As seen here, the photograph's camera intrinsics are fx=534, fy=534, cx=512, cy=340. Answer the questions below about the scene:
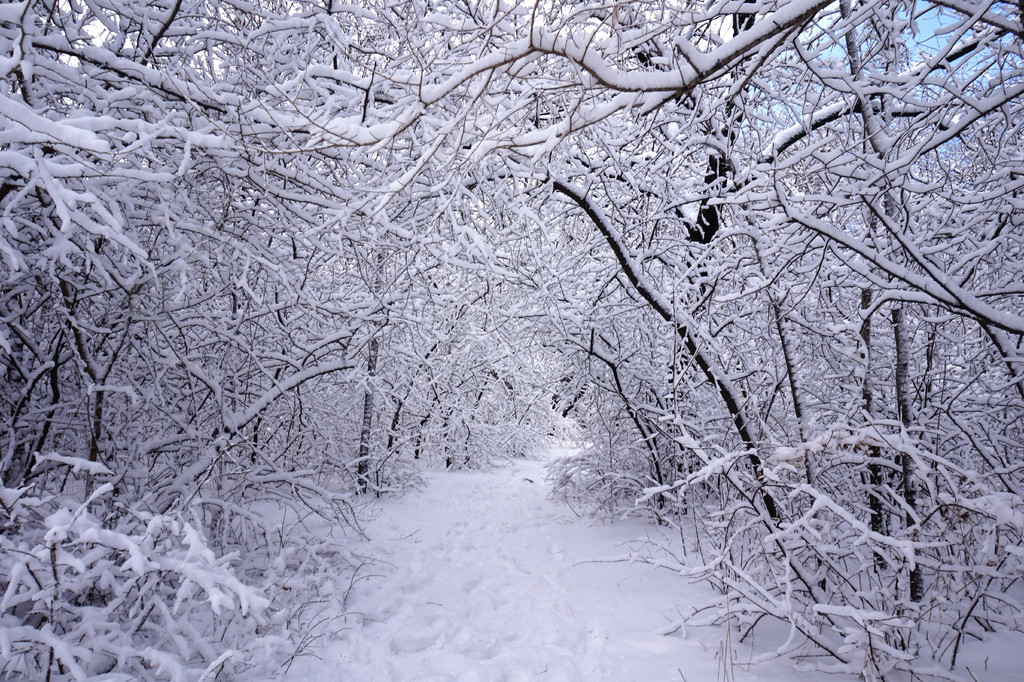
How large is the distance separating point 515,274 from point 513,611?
2.49 meters

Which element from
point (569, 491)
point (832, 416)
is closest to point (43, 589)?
point (832, 416)

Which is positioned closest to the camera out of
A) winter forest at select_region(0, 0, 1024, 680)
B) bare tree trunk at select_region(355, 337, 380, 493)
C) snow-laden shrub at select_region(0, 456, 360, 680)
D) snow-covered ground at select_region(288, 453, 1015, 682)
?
snow-laden shrub at select_region(0, 456, 360, 680)

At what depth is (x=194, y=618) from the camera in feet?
10.3

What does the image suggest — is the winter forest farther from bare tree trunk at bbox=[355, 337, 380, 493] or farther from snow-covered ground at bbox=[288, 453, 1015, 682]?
bare tree trunk at bbox=[355, 337, 380, 493]

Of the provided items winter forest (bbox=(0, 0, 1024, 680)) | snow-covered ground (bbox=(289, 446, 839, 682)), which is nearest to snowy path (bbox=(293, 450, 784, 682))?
snow-covered ground (bbox=(289, 446, 839, 682))

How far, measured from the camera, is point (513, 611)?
386 centimetres

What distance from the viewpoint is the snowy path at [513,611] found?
2947 millimetres

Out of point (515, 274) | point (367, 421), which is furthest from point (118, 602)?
point (367, 421)

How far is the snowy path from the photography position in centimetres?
295

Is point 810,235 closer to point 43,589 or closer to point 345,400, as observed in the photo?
point 43,589

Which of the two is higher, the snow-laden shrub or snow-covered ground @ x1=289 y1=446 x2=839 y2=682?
the snow-laden shrub

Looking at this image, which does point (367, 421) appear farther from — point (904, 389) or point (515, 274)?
point (904, 389)

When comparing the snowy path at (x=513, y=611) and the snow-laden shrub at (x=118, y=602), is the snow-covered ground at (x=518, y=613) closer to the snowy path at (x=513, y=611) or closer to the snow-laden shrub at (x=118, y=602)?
the snowy path at (x=513, y=611)

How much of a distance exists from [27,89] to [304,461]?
4.21 m
